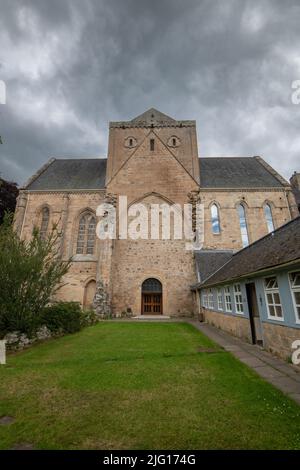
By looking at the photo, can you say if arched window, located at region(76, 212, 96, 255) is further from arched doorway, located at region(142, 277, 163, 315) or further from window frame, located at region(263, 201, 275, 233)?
window frame, located at region(263, 201, 275, 233)

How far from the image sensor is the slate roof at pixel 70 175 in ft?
80.7

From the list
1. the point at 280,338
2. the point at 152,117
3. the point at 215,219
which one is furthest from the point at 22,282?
the point at 152,117

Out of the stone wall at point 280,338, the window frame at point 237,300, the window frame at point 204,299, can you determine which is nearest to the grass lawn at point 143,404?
the stone wall at point 280,338

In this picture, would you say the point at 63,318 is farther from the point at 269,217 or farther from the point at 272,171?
the point at 272,171

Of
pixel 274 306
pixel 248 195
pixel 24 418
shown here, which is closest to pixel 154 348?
pixel 274 306

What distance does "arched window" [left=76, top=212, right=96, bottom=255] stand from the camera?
2214cm

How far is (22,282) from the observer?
9.05 metres

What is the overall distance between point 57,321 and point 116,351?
15.6ft

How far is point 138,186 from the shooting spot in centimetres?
2188

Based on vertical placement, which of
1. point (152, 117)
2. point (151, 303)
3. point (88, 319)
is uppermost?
point (152, 117)

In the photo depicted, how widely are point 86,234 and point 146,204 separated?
22.9 feet

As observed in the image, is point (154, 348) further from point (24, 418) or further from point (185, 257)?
point (185, 257)

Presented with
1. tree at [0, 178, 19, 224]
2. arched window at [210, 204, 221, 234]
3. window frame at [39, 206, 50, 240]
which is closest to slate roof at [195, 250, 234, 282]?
arched window at [210, 204, 221, 234]
